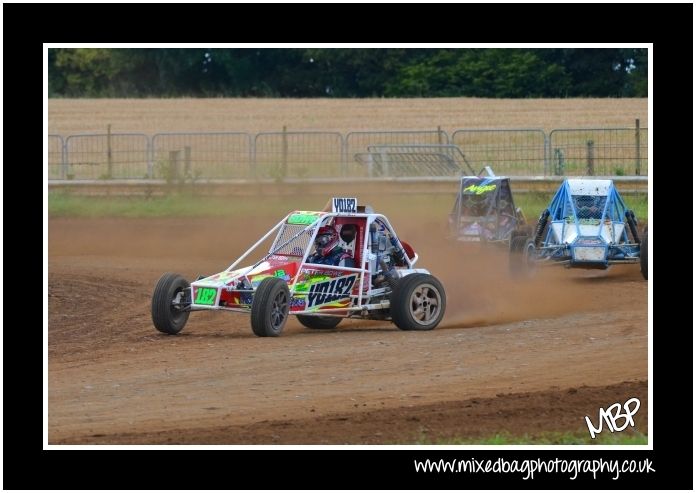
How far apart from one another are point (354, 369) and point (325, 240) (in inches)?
121

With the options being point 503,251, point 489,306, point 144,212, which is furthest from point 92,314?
point 144,212

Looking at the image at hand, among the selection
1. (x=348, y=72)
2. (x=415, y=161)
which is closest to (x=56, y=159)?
(x=415, y=161)

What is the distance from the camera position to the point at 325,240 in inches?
566

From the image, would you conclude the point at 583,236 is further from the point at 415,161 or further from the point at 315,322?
the point at 415,161

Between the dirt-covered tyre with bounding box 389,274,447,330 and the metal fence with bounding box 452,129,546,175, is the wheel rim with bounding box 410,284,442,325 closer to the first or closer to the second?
the dirt-covered tyre with bounding box 389,274,447,330

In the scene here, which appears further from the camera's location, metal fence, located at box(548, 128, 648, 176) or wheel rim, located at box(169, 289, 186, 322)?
metal fence, located at box(548, 128, 648, 176)

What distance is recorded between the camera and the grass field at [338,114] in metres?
40.6

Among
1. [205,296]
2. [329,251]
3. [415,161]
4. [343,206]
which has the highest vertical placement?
[415,161]

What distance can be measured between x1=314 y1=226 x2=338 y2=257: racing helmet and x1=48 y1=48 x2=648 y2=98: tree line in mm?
33137

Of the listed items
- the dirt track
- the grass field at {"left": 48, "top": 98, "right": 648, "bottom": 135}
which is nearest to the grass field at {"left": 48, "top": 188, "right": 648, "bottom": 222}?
the dirt track

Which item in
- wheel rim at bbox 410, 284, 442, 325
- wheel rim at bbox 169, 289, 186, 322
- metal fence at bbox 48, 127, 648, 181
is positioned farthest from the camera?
metal fence at bbox 48, 127, 648, 181

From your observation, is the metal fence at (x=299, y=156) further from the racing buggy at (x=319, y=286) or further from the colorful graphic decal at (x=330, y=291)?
the colorful graphic decal at (x=330, y=291)

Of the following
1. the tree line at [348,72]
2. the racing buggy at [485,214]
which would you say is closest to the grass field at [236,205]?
the racing buggy at [485,214]

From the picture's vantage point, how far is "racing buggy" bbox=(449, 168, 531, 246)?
71.6ft
